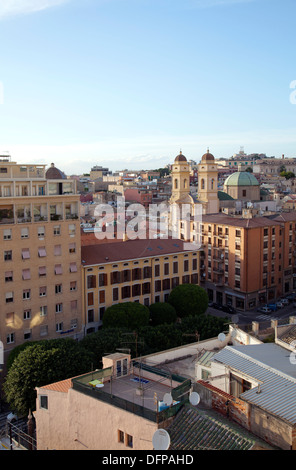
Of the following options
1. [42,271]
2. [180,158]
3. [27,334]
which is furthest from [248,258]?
[27,334]

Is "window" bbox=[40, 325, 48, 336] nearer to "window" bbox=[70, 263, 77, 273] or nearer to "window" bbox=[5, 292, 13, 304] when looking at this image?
"window" bbox=[5, 292, 13, 304]

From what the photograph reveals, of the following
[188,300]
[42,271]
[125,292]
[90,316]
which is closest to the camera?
[42,271]

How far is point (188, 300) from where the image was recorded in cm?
3919

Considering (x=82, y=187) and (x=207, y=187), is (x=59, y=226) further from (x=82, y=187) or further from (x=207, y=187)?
(x=82, y=187)

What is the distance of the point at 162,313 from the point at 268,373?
936 inches

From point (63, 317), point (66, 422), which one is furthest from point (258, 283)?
point (66, 422)

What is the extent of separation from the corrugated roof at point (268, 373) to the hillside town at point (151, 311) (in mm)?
45

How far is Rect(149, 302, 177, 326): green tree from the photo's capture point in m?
37.5

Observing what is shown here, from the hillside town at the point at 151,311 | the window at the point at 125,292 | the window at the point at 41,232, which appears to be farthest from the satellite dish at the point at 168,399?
the window at the point at 125,292

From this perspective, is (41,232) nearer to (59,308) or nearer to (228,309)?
(59,308)

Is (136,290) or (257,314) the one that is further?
(257,314)

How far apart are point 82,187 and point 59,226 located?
96670 millimetres

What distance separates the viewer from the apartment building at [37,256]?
1303 inches

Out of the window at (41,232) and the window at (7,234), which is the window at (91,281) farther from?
the window at (7,234)
